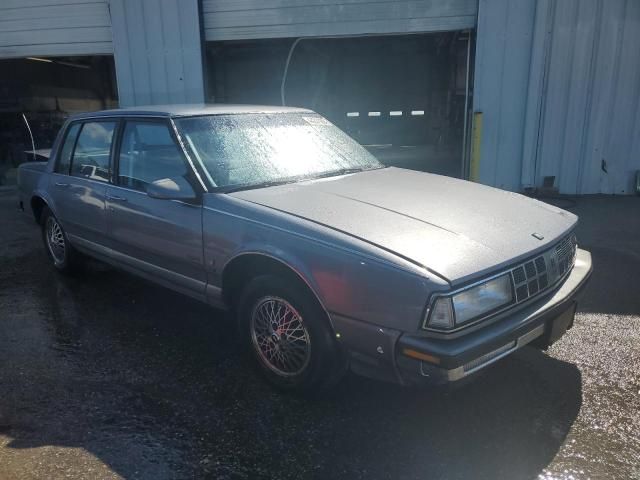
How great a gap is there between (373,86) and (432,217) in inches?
657

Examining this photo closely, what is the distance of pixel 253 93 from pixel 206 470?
632 inches

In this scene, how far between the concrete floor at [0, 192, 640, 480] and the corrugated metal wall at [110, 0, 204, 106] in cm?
601

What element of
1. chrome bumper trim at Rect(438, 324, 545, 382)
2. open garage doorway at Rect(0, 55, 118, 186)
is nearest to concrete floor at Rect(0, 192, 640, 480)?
chrome bumper trim at Rect(438, 324, 545, 382)

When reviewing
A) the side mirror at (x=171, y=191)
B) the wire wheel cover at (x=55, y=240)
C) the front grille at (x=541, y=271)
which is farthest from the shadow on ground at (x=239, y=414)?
the wire wheel cover at (x=55, y=240)

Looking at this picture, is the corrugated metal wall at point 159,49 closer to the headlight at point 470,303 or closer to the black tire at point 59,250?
the black tire at point 59,250

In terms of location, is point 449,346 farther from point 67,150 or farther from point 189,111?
point 67,150

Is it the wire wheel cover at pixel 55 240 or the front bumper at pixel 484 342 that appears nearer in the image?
the front bumper at pixel 484 342

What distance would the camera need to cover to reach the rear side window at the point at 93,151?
161 inches

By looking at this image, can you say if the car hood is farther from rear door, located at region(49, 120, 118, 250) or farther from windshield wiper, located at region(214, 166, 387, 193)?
rear door, located at region(49, 120, 118, 250)

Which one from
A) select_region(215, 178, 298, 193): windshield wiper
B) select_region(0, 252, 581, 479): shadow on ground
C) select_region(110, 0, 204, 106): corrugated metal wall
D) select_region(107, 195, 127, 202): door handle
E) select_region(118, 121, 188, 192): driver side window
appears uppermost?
select_region(110, 0, 204, 106): corrugated metal wall

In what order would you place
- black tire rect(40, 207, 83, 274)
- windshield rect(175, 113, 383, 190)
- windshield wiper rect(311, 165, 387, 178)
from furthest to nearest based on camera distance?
black tire rect(40, 207, 83, 274), windshield wiper rect(311, 165, 387, 178), windshield rect(175, 113, 383, 190)

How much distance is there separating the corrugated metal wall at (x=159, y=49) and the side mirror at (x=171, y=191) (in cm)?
638

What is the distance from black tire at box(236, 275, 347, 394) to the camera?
271 centimetres

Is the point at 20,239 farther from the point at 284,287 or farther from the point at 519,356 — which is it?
the point at 519,356
